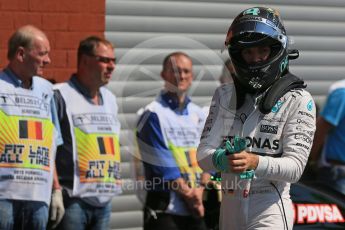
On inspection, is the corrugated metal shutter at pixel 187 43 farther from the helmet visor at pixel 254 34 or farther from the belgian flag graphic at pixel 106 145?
the helmet visor at pixel 254 34

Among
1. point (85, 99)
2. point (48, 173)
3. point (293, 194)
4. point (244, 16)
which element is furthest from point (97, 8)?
point (244, 16)

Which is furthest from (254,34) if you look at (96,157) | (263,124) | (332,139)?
(332,139)

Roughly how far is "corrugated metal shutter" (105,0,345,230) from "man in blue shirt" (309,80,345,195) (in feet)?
4.91

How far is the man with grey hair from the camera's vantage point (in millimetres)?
5539

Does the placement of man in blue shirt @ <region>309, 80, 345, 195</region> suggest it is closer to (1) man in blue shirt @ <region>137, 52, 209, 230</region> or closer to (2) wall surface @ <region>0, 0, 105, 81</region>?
(1) man in blue shirt @ <region>137, 52, 209, 230</region>

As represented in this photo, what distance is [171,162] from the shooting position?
622 cm

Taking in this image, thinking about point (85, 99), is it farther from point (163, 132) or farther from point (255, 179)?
point (255, 179)

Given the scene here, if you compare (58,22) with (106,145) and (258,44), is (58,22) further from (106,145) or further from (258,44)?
(258,44)

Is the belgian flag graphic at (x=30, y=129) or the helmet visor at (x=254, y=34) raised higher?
the helmet visor at (x=254, y=34)

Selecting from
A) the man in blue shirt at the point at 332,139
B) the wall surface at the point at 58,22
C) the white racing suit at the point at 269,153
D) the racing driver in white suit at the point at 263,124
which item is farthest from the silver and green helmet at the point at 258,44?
the wall surface at the point at 58,22

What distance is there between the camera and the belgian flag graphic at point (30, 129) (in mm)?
5609

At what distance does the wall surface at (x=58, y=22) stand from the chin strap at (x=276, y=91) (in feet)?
11.0

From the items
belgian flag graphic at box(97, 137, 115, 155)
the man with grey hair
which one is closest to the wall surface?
the man with grey hair

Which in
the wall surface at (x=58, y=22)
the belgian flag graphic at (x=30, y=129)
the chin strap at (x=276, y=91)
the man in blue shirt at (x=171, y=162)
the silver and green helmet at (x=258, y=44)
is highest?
the silver and green helmet at (x=258, y=44)
